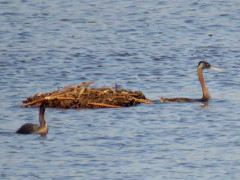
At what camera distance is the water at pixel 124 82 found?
1512 centimetres

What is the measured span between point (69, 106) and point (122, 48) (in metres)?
9.19

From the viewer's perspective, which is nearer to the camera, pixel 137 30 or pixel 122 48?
pixel 122 48

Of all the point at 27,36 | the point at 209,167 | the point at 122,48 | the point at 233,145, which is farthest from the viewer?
the point at 27,36

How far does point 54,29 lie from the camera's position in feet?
103

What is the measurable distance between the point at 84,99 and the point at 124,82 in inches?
147

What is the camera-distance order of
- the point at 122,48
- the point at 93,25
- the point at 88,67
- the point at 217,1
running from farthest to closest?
the point at 217,1
the point at 93,25
the point at 122,48
the point at 88,67

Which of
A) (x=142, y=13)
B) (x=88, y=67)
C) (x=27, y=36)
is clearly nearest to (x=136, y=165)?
(x=88, y=67)

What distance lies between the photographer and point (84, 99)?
19.1 metres

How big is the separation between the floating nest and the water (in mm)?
185

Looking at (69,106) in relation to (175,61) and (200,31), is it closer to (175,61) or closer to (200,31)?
(175,61)

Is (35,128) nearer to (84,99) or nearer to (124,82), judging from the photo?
(84,99)

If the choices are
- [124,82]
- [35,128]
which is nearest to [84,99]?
[35,128]

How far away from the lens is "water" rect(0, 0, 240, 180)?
15117 millimetres

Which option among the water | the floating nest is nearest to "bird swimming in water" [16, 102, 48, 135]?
the water
